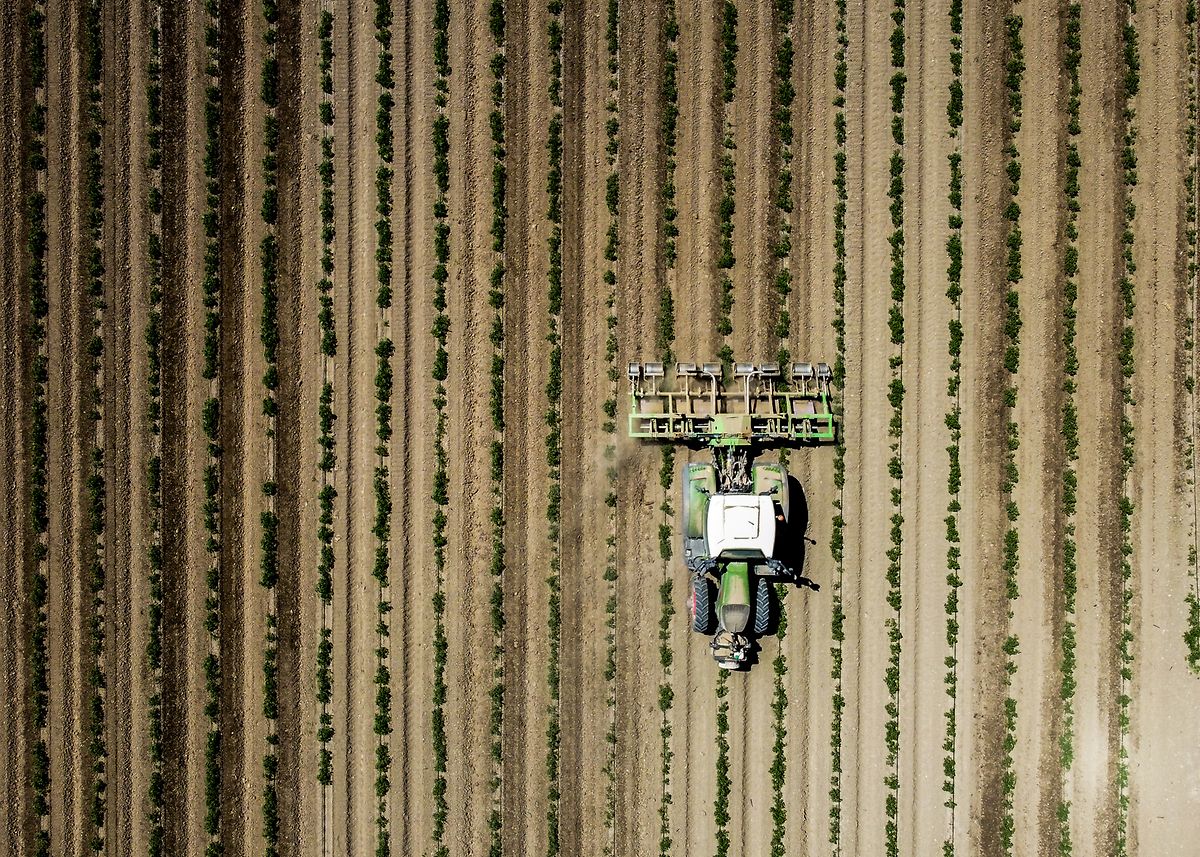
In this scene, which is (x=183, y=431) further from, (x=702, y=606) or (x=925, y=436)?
(x=925, y=436)

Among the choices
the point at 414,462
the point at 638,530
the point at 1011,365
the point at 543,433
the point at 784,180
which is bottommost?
the point at 638,530

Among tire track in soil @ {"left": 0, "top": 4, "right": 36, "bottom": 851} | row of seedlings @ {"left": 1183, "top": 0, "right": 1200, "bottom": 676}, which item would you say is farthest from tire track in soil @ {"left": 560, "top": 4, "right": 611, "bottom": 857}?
row of seedlings @ {"left": 1183, "top": 0, "right": 1200, "bottom": 676}

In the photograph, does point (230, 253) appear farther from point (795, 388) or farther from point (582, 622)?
point (795, 388)

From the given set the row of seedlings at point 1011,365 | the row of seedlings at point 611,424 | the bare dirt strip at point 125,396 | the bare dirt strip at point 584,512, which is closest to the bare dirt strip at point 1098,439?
the row of seedlings at point 1011,365

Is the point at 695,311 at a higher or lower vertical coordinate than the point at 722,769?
higher

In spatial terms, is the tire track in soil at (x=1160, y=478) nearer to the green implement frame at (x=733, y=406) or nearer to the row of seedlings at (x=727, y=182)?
the green implement frame at (x=733, y=406)

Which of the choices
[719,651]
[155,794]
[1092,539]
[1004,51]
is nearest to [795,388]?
[719,651]

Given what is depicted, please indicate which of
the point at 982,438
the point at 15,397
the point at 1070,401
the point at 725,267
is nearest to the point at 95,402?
the point at 15,397

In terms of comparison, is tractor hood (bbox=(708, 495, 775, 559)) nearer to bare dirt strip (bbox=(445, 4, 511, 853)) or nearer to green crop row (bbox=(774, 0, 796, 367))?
green crop row (bbox=(774, 0, 796, 367))
